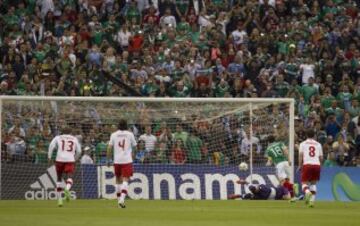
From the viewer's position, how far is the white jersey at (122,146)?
1121 inches

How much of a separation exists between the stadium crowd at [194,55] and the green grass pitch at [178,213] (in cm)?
463

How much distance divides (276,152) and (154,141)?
3.78 meters

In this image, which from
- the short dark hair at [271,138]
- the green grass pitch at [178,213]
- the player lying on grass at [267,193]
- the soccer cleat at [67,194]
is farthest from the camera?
the short dark hair at [271,138]

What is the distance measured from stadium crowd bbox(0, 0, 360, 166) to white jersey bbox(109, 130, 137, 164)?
4.80 meters

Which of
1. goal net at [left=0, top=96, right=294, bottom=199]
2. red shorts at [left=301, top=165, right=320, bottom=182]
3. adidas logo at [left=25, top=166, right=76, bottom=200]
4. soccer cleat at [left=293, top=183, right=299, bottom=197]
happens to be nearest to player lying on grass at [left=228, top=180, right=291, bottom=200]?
soccer cleat at [left=293, top=183, right=299, bottom=197]

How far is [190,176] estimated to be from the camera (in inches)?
1315

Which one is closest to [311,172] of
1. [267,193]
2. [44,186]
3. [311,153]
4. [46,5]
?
[311,153]

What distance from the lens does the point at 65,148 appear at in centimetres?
2991

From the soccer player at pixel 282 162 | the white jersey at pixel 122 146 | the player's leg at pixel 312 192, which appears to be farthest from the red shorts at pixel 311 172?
the white jersey at pixel 122 146

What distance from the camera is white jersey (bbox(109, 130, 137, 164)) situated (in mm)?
28469

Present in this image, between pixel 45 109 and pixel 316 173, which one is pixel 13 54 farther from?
pixel 316 173

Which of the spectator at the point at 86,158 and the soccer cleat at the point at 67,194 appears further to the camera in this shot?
the spectator at the point at 86,158

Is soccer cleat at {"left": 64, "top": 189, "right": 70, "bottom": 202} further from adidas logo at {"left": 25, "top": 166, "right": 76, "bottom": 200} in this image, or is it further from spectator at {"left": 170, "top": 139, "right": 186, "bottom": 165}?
spectator at {"left": 170, "top": 139, "right": 186, "bottom": 165}

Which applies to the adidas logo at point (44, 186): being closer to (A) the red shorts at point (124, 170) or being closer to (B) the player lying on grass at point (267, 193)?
(A) the red shorts at point (124, 170)
